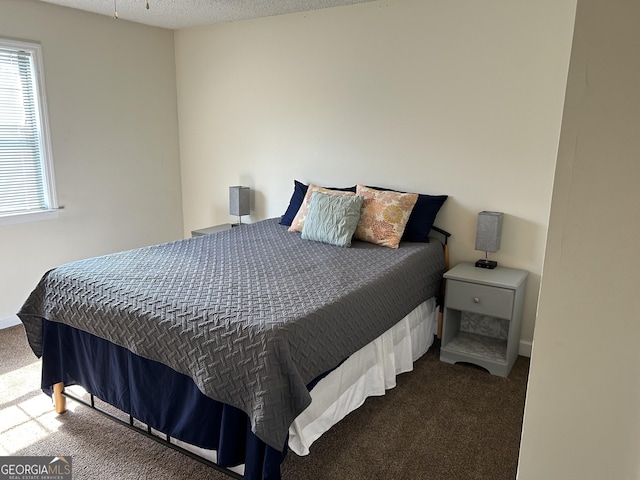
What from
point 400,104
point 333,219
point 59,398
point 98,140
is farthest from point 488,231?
point 98,140

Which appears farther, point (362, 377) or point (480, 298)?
point (480, 298)

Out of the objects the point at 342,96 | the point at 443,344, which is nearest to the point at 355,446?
the point at 443,344

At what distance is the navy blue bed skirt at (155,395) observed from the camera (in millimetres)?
1726

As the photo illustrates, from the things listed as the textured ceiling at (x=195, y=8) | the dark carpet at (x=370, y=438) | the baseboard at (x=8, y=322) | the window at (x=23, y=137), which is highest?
the textured ceiling at (x=195, y=8)

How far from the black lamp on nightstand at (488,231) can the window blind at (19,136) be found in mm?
3253

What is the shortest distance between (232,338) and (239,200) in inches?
98.9

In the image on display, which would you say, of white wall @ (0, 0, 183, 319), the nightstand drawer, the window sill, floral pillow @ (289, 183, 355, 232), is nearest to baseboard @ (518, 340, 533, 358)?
the nightstand drawer

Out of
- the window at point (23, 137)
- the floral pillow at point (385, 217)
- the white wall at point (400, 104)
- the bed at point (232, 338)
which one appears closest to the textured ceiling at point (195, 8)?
the white wall at point (400, 104)

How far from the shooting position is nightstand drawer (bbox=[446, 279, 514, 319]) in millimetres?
2734

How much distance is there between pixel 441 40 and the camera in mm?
3105

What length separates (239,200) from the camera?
408cm

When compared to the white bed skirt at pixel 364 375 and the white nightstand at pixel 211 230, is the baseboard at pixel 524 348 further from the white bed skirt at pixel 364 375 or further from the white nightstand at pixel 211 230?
the white nightstand at pixel 211 230

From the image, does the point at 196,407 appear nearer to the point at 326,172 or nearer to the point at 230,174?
the point at 326,172

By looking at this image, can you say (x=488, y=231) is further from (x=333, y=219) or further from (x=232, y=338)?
(x=232, y=338)
